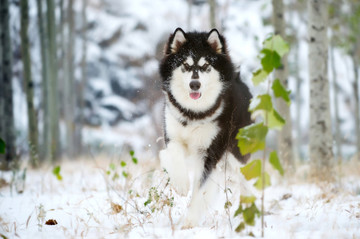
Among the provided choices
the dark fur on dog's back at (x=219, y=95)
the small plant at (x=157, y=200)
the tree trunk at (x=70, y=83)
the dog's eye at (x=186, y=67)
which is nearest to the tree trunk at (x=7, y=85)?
the dark fur on dog's back at (x=219, y=95)

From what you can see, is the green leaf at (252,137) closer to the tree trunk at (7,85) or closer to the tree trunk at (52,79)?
the tree trunk at (7,85)

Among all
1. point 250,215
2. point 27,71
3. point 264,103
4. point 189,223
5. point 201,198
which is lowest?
point 189,223

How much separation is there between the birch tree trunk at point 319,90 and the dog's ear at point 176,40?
10.2ft

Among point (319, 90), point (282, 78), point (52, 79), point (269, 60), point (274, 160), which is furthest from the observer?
point (52, 79)

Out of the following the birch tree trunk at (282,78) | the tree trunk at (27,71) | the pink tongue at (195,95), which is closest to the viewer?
the pink tongue at (195,95)

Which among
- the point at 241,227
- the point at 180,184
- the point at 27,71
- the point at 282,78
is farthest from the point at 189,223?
the point at 27,71

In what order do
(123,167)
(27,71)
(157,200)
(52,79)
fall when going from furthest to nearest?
(52,79) → (27,71) → (123,167) → (157,200)

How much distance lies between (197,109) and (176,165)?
59cm

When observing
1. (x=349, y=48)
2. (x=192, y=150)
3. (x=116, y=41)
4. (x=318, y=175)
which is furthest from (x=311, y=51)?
(x=116, y=41)

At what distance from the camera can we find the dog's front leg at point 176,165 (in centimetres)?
328

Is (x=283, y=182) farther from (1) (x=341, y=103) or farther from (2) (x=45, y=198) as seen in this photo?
(1) (x=341, y=103)

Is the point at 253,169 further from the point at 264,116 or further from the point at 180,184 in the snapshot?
the point at 180,184

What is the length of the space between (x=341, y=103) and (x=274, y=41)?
99.3 ft

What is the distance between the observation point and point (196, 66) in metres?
3.19
